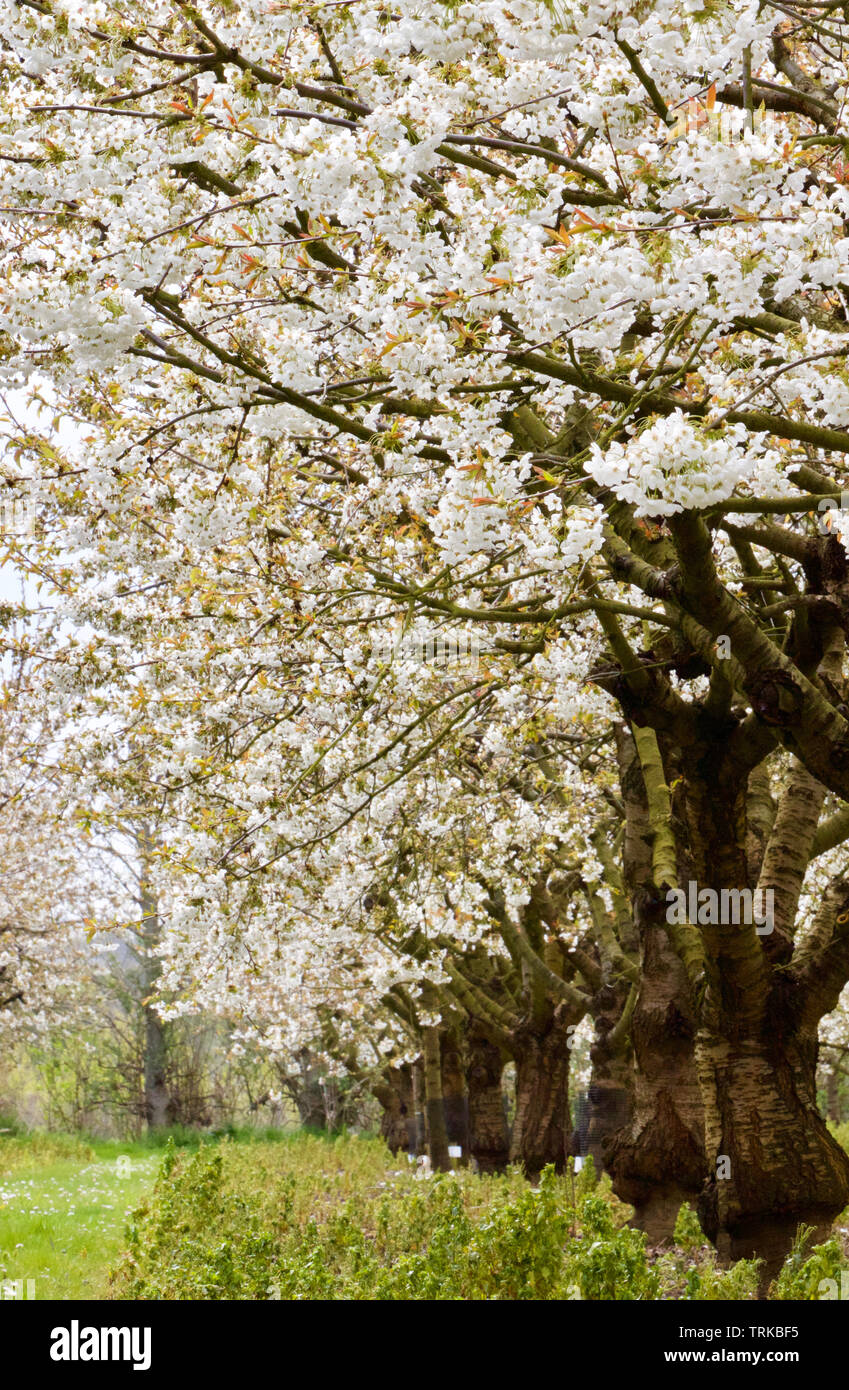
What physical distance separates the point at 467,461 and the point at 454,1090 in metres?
18.2

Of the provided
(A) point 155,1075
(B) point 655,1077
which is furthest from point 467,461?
(A) point 155,1075

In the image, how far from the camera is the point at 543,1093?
50.0ft

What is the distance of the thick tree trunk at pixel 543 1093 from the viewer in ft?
48.6

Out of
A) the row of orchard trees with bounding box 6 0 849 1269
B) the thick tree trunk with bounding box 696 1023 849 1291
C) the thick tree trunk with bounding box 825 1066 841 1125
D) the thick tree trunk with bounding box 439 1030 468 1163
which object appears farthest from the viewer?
the thick tree trunk with bounding box 825 1066 841 1125

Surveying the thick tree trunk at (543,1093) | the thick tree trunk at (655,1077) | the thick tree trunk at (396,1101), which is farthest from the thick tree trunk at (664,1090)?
the thick tree trunk at (396,1101)

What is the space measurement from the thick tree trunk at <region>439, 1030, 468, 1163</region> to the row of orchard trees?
8771mm

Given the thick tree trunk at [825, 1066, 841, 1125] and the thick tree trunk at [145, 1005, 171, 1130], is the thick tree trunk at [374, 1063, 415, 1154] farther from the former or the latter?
the thick tree trunk at [825, 1066, 841, 1125]

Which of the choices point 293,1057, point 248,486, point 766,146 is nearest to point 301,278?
point 248,486

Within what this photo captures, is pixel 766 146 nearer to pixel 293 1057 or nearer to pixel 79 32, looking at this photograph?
pixel 79 32

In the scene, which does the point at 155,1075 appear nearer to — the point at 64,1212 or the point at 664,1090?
the point at 64,1212

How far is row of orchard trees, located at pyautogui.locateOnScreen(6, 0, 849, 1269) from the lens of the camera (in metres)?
3.73

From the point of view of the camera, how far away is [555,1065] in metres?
15.0

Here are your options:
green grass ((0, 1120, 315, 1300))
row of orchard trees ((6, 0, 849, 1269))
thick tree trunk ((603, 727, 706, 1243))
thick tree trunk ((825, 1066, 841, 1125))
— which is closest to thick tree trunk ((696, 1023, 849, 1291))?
row of orchard trees ((6, 0, 849, 1269))

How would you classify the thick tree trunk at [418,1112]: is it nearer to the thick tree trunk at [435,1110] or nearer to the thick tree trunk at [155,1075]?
the thick tree trunk at [435,1110]
